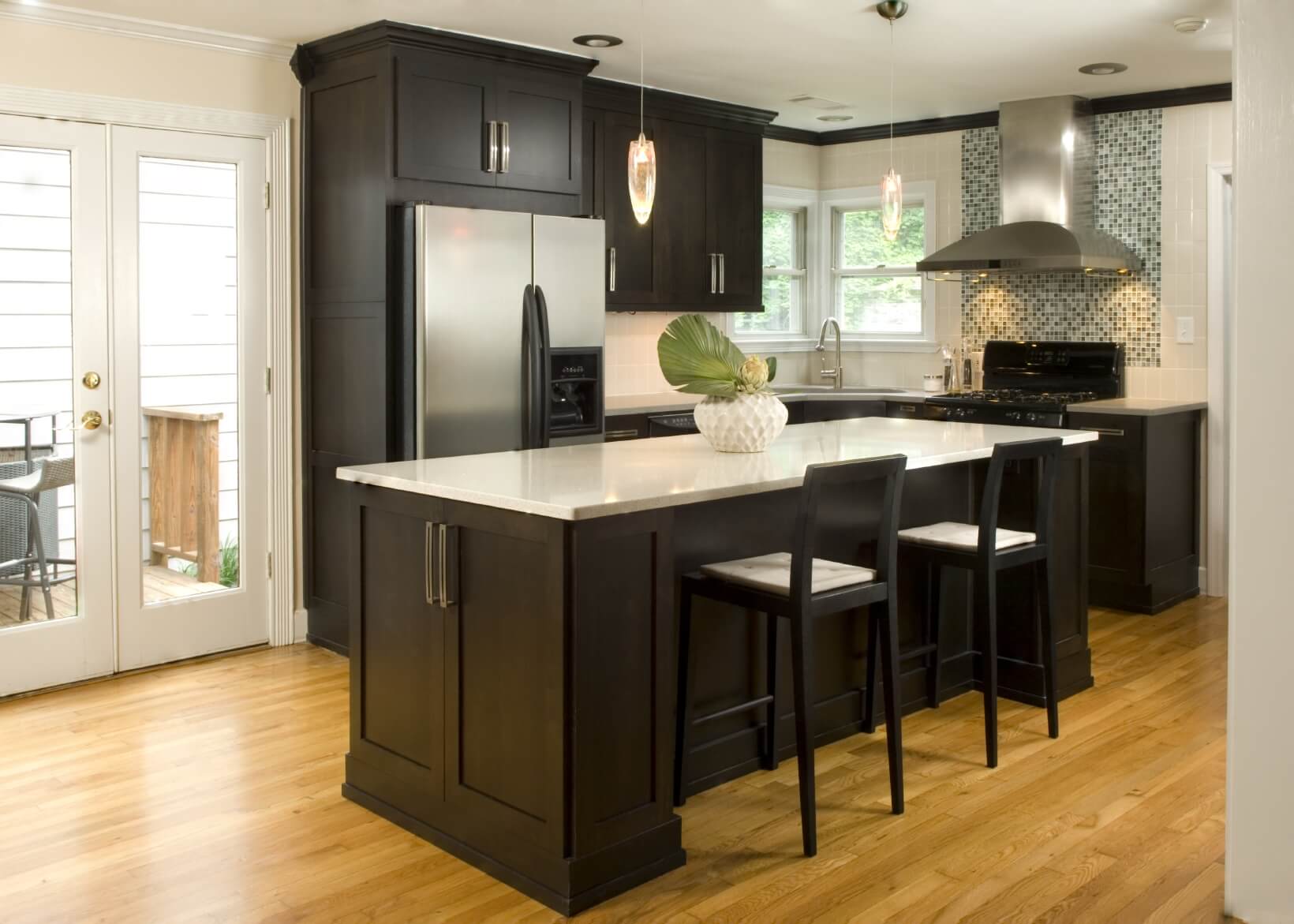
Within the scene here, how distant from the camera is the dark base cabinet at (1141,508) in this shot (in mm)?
5527

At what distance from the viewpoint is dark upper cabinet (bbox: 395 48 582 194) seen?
468 centimetres

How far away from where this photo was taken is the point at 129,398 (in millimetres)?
4602

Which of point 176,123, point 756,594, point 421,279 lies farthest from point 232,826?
point 176,123

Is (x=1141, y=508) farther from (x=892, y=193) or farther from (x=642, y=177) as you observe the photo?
(x=642, y=177)

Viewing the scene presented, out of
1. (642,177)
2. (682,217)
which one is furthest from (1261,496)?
(682,217)

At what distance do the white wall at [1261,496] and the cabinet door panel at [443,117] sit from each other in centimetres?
304

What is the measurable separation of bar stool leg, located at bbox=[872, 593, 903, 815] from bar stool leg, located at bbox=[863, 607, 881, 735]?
474mm

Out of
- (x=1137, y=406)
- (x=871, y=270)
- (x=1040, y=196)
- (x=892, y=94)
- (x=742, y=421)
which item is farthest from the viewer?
(x=871, y=270)

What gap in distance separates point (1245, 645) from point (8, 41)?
14.2ft

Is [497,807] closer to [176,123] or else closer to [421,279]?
[421,279]

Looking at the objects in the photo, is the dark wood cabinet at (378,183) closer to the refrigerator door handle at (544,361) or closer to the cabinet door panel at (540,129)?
the cabinet door panel at (540,129)

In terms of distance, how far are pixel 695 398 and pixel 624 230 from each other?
2.97 feet

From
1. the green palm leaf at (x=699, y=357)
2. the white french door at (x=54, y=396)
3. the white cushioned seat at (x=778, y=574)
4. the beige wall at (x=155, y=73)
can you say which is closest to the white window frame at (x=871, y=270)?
the beige wall at (x=155, y=73)

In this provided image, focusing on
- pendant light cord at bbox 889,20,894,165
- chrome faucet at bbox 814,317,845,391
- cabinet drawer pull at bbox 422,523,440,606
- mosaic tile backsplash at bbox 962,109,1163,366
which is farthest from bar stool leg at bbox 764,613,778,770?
chrome faucet at bbox 814,317,845,391
